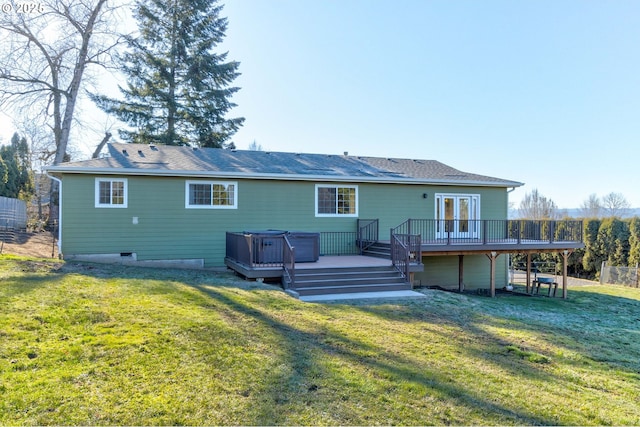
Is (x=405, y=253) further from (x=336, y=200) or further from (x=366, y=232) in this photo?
(x=336, y=200)

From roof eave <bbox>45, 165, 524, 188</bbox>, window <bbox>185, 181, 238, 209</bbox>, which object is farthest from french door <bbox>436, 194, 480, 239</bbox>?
window <bbox>185, 181, 238, 209</bbox>

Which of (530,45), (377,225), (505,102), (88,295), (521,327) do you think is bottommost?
(521,327)

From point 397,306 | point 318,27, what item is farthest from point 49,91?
point 397,306

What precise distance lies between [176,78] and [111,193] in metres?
14.2

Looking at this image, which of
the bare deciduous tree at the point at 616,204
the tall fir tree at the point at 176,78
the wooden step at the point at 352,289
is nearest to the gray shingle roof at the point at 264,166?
the wooden step at the point at 352,289

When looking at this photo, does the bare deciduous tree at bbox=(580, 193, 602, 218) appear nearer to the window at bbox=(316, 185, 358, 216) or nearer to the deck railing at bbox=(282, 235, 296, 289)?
the window at bbox=(316, 185, 358, 216)

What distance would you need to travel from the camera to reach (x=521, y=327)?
22.3 feet

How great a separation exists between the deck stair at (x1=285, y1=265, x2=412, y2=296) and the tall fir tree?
16408 mm

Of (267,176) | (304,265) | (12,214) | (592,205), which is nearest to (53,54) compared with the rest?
(12,214)

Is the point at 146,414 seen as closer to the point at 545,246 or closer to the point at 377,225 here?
the point at 377,225

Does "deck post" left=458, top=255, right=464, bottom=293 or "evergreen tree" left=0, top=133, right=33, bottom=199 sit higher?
"evergreen tree" left=0, top=133, right=33, bottom=199

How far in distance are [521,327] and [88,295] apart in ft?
23.9

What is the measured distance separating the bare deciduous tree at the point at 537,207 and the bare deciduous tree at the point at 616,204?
7042mm

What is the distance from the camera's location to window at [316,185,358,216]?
1291 centimetres
